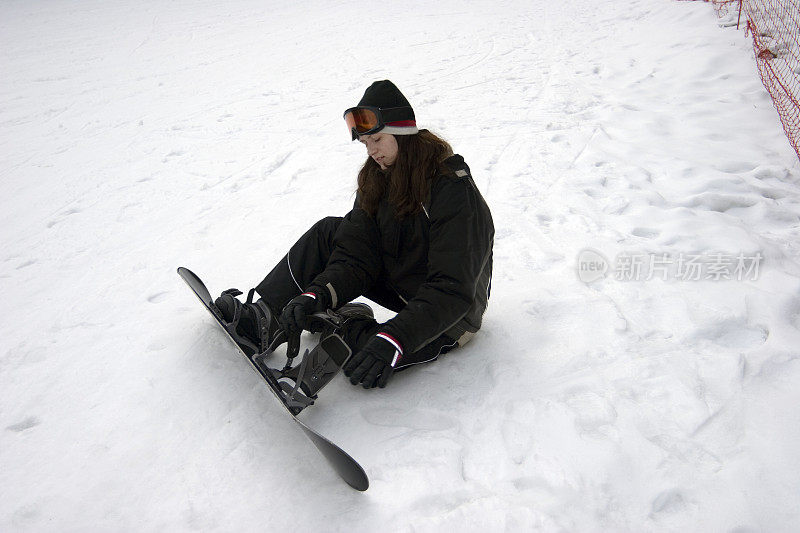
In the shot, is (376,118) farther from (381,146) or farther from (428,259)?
(428,259)

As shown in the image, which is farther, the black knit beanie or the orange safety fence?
the orange safety fence

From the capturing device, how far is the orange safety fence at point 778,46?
15.9 ft

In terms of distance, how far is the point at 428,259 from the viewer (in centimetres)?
225

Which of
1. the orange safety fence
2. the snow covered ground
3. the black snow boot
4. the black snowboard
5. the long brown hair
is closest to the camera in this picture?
the black snowboard

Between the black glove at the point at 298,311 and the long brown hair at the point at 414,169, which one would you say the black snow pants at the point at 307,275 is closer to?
the black glove at the point at 298,311

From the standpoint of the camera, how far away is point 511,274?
325 cm

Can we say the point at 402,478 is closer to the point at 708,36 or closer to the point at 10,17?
the point at 708,36

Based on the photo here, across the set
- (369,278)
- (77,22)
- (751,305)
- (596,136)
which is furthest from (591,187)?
(77,22)

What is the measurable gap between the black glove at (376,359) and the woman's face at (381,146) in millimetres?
763

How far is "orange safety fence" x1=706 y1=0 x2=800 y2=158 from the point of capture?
4.85m

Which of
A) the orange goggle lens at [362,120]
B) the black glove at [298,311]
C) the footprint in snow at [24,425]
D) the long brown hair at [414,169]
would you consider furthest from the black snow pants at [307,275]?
the footprint in snow at [24,425]

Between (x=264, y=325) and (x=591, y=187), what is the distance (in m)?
2.85

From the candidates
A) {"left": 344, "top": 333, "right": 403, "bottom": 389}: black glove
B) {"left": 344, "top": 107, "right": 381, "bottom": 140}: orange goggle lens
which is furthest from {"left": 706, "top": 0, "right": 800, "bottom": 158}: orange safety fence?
{"left": 344, "top": 333, "right": 403, "bottom": 389}: black glove

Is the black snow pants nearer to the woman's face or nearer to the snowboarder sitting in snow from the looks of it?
the snowboarder sitting in snow
